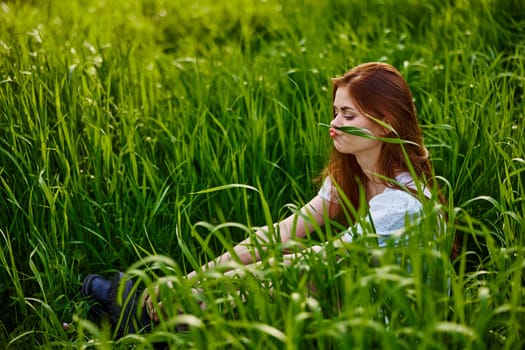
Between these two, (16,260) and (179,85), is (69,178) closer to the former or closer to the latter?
(16,260)

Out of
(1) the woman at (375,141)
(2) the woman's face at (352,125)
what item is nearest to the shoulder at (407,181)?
(1) the woman at (375,141)

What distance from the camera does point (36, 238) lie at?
2.59 metres

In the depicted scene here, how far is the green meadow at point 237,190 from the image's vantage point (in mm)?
1804

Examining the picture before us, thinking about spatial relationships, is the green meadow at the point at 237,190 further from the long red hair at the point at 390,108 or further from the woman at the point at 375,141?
the long red hair at the point at 390,108

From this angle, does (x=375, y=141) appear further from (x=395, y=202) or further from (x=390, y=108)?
(x=395, y=202)

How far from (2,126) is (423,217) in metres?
1.83

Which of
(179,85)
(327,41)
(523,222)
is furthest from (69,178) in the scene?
(327,41)

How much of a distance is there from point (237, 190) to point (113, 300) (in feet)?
2.25

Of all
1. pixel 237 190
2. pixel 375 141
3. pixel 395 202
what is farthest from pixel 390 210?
pixel 237 190

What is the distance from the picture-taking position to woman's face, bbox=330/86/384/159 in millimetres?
2377

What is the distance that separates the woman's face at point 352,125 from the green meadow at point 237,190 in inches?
12.0

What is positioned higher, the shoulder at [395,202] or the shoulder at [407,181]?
the shoulder at [407,181]

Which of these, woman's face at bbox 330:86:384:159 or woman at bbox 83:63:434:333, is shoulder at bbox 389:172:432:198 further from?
woman's face at bbox 330:86:384:159

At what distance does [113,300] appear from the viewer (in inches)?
96.3
